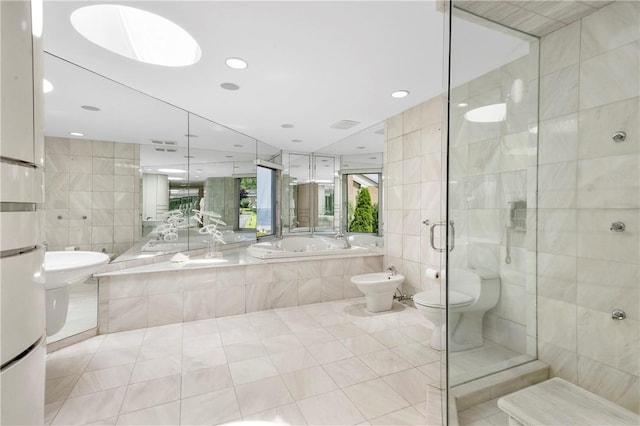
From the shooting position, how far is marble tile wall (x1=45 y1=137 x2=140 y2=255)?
2484 millimetres

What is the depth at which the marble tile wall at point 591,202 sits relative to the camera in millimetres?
1607

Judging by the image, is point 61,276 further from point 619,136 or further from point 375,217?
point 619,136

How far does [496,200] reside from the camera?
6.98ft

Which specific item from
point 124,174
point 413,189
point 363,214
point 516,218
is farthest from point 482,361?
point 124,174

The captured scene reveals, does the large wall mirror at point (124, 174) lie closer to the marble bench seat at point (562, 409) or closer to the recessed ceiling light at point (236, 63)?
the recessed ceiling light at point (236, 63)

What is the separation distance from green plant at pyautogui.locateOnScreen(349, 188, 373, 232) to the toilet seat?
1.85 meters

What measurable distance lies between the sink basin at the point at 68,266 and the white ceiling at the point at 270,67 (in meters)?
1.05

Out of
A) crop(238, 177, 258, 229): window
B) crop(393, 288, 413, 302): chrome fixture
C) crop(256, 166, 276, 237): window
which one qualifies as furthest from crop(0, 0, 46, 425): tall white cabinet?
crop(256, 166, 276, 237): window

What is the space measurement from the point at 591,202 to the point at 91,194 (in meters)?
3.98

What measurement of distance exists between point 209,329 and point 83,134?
2.24m

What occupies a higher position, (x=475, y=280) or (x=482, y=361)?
(x=475, y=280)

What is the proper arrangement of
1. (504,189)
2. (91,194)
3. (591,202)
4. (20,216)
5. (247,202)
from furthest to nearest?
(247,202)
(91,194)
(504,189)
(591,202)
(20,216)

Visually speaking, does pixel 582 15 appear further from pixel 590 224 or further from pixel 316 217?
pixel 316 217

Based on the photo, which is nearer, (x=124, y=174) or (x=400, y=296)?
(x=124, y=174)
